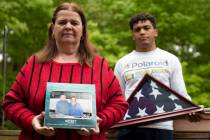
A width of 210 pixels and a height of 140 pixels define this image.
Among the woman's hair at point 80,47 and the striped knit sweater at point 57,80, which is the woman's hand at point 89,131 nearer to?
the striped knit sweater at point 57,80

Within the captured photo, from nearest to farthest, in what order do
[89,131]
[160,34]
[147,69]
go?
[89,131] < [147,69] < [160,34]

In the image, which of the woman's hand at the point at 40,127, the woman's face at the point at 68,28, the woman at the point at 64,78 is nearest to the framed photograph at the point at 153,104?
the woman at the point at 64,78

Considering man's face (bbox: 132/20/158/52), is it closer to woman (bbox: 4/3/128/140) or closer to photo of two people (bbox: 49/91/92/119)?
woman (bbox: 4/3/128/140)

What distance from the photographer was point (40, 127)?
2.60 metres

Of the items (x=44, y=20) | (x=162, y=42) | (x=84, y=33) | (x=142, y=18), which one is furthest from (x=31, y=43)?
(x=84, y=33)

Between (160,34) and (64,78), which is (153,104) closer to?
(64,78)

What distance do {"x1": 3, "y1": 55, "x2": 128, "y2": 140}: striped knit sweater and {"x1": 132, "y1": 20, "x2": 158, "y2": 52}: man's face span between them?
1.07 m

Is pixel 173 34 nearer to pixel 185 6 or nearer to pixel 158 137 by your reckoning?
pixel 185 6

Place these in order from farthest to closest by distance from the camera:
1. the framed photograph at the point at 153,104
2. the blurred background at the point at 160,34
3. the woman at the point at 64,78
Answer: the blurred background at the point at 160,34 < the framed photograph at the point at 153,104 < the woman at the point at 64,78

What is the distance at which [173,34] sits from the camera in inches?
568

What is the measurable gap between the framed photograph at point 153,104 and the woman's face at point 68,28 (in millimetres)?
890

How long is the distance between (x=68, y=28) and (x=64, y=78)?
0.29 m

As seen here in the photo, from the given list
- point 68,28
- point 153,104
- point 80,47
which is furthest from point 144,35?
point 68,28

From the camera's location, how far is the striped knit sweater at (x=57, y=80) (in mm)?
2746
